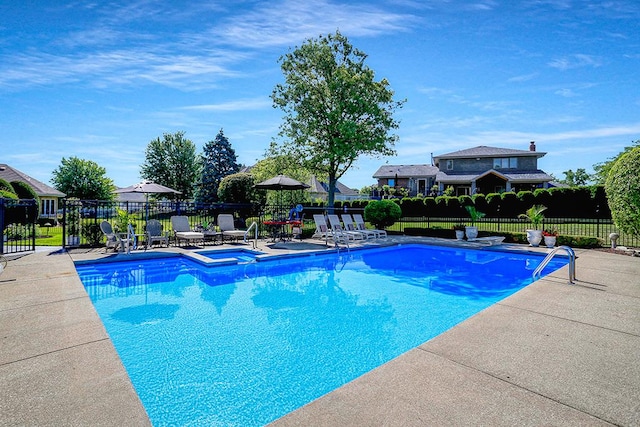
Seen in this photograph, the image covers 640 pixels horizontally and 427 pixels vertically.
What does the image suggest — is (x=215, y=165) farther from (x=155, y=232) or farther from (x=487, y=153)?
(x=487, y=153)

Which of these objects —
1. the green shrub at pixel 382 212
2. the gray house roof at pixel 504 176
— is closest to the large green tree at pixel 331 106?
the green shrub at pixel 382 212

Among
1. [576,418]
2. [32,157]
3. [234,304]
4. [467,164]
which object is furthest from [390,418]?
[32,157]

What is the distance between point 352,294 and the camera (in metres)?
7.55

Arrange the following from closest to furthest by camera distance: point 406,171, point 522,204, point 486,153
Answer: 1. point 522,204
2. point 486,153
3. point 406,171

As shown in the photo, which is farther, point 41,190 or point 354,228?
point 41,190

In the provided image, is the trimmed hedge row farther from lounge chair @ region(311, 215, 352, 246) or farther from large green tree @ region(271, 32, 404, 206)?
lounge chair @ region(311, 215, 352, 246)

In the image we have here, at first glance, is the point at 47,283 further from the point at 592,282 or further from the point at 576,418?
the point at 592,282

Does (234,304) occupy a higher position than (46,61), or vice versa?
(46,61)

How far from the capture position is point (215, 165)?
39.8 metres

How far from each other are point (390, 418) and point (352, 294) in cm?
540

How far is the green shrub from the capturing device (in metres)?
17.0

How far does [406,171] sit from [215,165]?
80.5ft

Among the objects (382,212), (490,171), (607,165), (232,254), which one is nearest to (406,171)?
(490,171)

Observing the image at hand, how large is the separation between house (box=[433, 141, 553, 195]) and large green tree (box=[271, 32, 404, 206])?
18236 mm
